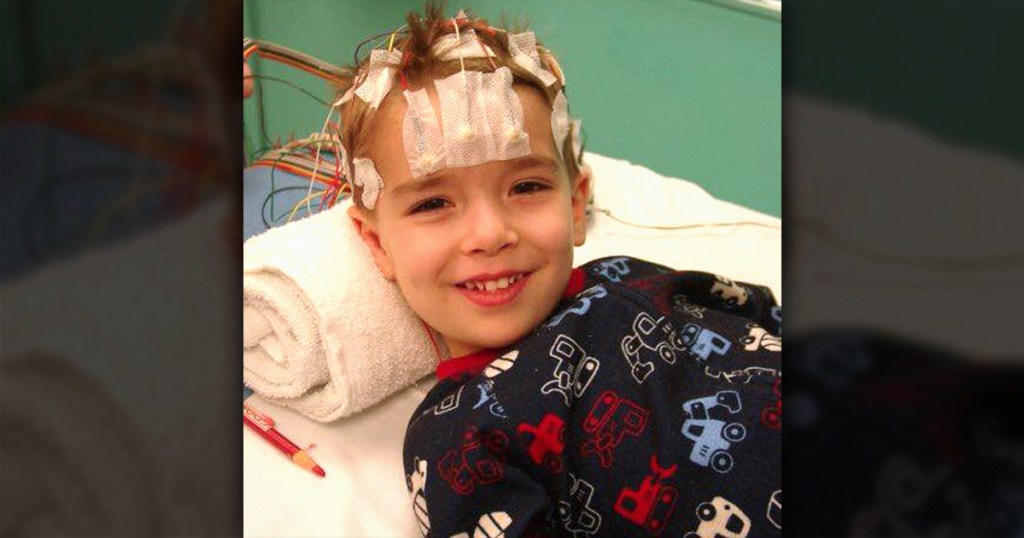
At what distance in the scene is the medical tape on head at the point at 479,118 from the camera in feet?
3.19

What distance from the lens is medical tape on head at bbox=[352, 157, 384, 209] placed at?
1.05m

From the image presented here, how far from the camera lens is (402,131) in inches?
39.4

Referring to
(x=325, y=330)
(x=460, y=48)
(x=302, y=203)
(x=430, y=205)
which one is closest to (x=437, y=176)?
(x=430, y=205)

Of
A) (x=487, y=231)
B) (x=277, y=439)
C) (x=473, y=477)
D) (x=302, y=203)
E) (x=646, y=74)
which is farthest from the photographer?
(x=646, y=74)

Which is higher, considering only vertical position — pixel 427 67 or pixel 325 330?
pixel 427 67

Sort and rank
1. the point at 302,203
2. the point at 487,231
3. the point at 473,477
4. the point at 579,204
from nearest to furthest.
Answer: the point at 473,477 < the point at 487,231 < the point at 579,204 < the point at 302,203

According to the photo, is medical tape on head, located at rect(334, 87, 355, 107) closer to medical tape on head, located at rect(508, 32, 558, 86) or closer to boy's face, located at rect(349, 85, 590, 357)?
boy's face, located at rect(349, 85, 590, 357)

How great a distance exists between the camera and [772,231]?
1627 mm

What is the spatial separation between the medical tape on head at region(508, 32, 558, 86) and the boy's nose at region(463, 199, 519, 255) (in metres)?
0.17

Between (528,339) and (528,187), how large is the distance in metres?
0.18

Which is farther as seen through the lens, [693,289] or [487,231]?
[693,289]

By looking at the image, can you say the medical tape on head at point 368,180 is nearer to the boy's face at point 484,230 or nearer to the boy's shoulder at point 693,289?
the boy's face at point 484,230

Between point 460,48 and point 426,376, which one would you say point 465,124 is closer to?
point 460,48
